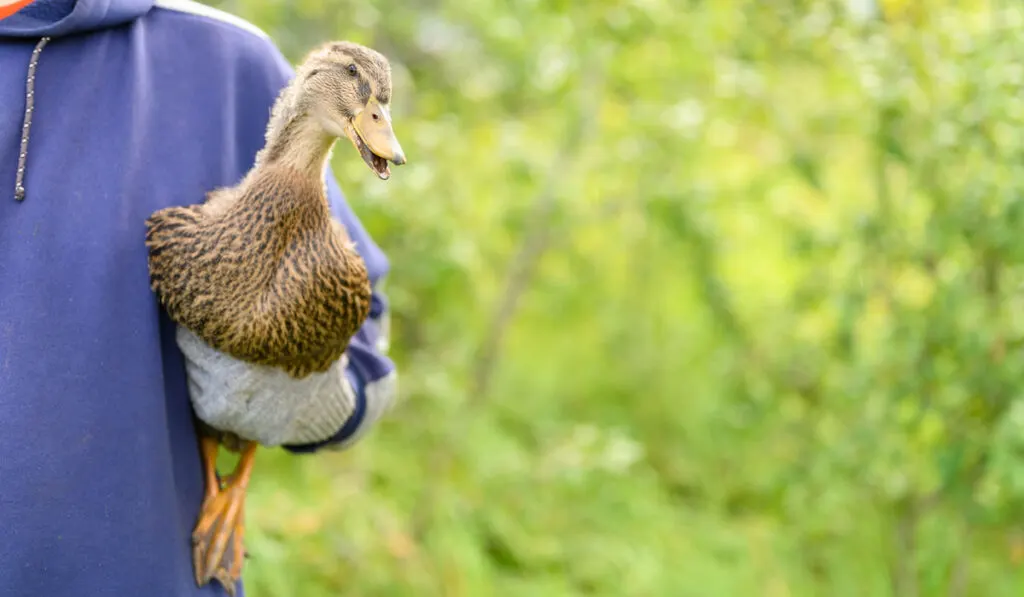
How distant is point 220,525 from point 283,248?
0.38 meters

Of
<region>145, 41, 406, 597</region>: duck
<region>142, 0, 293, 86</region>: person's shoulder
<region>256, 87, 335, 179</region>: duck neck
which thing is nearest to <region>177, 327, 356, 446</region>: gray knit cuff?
<region>145, 41, 406, 597</region>: duck

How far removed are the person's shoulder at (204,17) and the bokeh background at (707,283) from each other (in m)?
1.35

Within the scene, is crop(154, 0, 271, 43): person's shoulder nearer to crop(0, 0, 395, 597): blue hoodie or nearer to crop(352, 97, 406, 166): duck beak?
crop(0, 0, 395, 597): blue hoodie

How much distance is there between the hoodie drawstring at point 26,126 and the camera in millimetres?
1168

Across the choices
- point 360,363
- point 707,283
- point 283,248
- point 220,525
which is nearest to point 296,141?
point 283,248

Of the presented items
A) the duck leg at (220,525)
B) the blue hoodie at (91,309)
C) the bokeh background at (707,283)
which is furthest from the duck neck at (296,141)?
the bokeh background at (707,283)

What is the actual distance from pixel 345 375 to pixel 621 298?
3.11 m

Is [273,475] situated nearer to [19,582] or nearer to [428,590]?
[428,590]

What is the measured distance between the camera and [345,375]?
1.38m

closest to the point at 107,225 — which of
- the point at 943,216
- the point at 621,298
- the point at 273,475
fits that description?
the point at 273,475

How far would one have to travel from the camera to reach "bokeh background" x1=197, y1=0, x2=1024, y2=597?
2.78 m

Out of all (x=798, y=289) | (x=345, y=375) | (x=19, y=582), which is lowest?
(x=798, y=289)

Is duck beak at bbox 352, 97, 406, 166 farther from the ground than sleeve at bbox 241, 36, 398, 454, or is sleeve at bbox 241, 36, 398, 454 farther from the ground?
duck beak at bbox 352, 97, 406, 166

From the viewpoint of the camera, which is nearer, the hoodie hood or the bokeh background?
the hoodie hood
